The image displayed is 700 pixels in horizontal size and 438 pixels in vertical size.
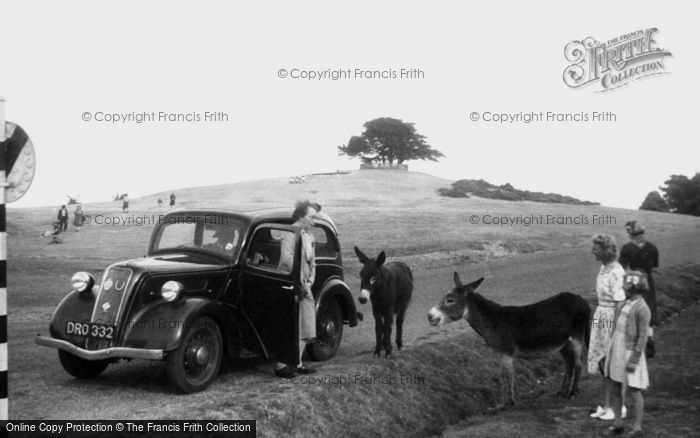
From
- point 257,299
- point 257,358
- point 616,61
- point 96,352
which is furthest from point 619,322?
point 616,61

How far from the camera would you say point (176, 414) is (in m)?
6.39

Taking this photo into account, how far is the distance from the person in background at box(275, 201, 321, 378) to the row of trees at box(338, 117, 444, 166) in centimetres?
8340

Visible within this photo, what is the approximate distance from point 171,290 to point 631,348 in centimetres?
547

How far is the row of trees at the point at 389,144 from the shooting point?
91.4m

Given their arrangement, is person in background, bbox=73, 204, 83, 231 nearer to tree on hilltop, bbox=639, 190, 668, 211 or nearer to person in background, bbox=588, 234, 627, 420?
person in background, bbox=588, 234, 627, 420

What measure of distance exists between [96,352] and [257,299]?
2118mm

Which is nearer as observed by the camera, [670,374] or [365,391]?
[365,391]

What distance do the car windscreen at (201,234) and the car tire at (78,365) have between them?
1.86 m

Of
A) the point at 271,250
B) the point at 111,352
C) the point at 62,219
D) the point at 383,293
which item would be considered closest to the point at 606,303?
the point at 383,293

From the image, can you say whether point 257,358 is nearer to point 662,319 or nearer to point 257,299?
point 257,299

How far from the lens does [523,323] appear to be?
341 inches

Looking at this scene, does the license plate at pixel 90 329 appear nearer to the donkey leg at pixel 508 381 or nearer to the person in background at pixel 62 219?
the donkey leg at pixel 508 381

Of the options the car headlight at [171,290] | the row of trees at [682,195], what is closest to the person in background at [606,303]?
the car headlight at [171,290]

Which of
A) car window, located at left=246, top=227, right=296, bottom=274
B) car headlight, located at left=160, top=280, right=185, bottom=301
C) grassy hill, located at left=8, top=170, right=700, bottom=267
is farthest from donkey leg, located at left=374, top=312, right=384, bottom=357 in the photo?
car headlight, located at left=160, top=280, right=185, bottom=301
